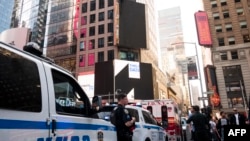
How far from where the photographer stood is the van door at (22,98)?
7.89ft

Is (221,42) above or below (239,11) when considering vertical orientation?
below

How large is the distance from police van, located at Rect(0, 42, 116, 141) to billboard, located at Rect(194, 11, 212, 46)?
164ft

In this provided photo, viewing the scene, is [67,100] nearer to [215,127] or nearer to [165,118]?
[165,118]

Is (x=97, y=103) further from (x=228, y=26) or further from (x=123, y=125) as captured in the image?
(x=228, y=26)

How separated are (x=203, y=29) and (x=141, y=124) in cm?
4836

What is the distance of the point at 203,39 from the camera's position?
51.2 metres

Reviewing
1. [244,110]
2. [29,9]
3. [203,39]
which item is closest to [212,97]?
[244,110]

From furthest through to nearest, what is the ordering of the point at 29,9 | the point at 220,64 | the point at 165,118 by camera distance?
the point at 29,9 < the point at 220,64 < the point at 165,118

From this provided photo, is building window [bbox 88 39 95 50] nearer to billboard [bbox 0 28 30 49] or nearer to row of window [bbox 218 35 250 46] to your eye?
billboard [bbox 0 28 30 49]

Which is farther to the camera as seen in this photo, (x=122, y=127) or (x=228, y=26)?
(x=228, y=26)

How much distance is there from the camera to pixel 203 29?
51875mm

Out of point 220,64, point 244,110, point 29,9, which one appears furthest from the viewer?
point 29,9

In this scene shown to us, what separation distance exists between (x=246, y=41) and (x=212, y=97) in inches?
552

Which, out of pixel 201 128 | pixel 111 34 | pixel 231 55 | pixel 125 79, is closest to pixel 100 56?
pixel 111 34
